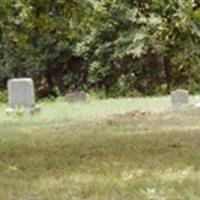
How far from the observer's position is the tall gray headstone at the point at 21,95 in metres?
24.1

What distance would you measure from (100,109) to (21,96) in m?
2.32

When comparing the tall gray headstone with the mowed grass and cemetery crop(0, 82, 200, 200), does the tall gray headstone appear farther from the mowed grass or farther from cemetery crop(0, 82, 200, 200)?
the mowed grass

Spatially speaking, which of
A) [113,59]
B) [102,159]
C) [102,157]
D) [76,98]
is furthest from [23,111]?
[113,59]

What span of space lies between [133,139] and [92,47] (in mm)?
24790

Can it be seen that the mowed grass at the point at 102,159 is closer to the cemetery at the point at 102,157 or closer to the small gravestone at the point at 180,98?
the cemetery at the point at 102,157

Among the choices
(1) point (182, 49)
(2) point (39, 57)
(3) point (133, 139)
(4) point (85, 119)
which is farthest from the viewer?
(2) point (39, 57)

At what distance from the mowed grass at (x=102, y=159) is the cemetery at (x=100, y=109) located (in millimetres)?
14

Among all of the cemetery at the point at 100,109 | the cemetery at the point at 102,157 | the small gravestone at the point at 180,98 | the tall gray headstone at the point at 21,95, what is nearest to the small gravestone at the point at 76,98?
the cemetery at the point at 100,109

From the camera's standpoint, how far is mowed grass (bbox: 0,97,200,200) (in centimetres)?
816

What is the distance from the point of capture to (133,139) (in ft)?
45.2

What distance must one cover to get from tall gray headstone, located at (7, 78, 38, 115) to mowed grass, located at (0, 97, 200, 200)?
4445mm

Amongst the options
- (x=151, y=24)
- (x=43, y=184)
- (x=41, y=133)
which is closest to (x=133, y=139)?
(x=41, y=133)

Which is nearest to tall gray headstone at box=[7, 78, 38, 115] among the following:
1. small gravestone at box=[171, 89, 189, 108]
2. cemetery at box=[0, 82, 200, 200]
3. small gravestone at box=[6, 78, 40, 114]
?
small gravestone at box=[6, 78, 40, 114]

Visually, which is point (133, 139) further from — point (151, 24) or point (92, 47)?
point (92, 47)
